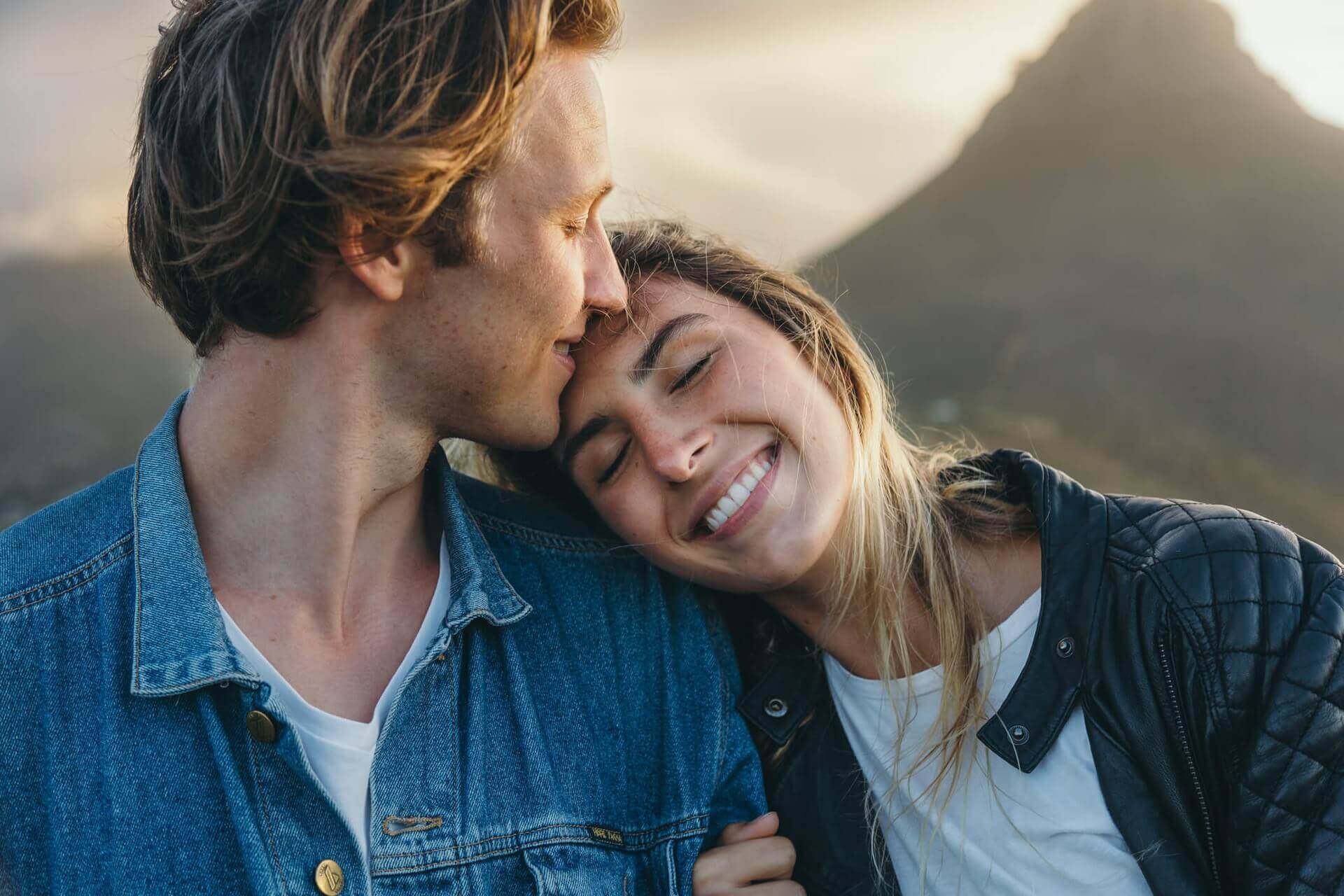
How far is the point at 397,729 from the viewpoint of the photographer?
72.2 inches

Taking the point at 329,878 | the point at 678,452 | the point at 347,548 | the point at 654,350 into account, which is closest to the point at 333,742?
the point at 329,878

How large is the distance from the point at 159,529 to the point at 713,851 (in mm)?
1122

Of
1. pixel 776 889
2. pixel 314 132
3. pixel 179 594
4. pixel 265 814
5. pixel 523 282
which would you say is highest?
pixel 314 132

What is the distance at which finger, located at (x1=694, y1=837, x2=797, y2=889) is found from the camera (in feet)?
6.33

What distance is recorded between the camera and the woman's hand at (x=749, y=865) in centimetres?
192

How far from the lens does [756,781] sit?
2.11 m

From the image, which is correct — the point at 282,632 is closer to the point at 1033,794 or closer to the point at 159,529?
the point at 159,529

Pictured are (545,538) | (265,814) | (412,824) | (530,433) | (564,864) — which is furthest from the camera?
(545,538)

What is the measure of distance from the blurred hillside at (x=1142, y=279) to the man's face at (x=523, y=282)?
404cm

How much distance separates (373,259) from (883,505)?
107 cm

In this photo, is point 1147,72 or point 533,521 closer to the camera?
point 533,521

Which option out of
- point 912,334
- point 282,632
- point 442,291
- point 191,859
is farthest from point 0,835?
point 912,334

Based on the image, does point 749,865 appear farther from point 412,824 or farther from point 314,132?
point 314,132

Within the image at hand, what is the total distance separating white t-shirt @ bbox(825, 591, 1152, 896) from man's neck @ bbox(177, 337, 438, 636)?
102 cm
